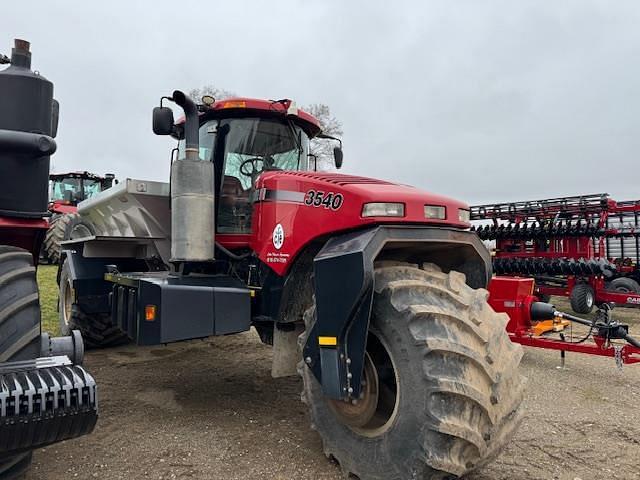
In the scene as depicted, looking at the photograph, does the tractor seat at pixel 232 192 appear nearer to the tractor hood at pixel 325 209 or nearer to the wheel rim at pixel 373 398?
the tractor hood at pixel 325 209

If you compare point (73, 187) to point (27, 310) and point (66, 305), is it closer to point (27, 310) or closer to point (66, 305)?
point (66, 305)

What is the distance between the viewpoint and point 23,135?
97.3 inches

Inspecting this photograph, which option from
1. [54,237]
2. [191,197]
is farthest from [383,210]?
[54,237]

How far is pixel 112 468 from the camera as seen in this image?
3000mm

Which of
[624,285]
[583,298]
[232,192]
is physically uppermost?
[232,192]

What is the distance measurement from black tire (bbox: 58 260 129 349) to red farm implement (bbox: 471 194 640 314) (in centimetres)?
700

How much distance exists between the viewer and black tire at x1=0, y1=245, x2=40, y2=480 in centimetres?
227

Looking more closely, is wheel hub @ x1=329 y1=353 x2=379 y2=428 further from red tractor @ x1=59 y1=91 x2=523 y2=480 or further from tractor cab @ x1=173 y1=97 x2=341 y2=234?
tractor cab @ x1=173 y1=97 x2=341 y2=234

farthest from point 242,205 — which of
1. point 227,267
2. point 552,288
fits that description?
point 552,288

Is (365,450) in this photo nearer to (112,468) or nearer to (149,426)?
(112,468)

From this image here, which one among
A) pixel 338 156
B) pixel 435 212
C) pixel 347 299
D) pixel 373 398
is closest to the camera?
pixel 347 299

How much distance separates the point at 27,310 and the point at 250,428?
1846 mm

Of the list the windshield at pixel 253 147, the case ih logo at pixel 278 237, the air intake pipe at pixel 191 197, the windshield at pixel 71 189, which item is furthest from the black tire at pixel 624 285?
the windshield at pixel 71 189

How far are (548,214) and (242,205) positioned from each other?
28.6 ft
